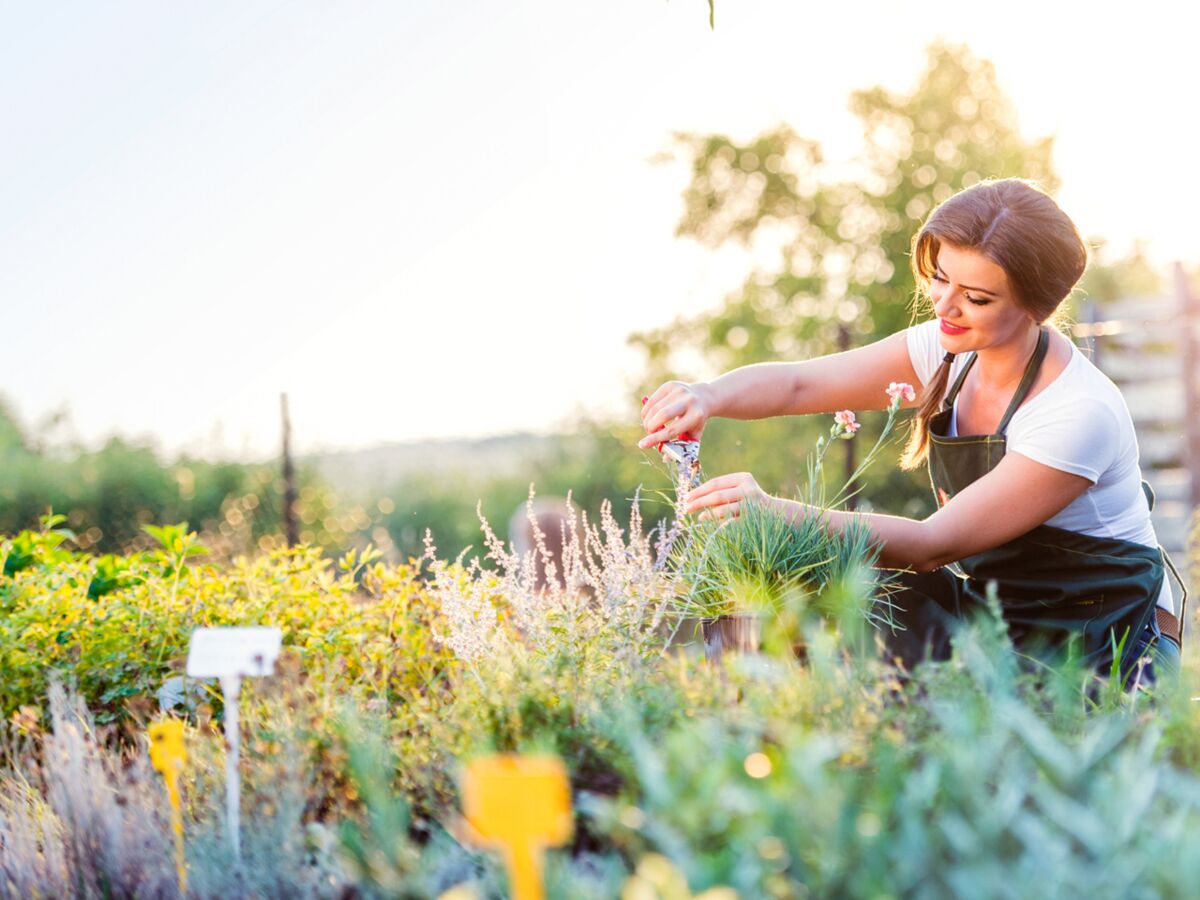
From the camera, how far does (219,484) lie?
8719 millimetres

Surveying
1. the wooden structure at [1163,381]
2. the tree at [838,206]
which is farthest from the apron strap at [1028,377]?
the tree at [838,206]

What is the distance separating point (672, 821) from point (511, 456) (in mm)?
10360

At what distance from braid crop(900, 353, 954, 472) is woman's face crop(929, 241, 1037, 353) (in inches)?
8.6

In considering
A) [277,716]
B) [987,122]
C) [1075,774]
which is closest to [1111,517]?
[1075,774]

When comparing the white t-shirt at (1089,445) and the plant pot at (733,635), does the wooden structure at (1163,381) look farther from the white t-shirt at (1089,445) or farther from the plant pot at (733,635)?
the plant pot at (733,635)

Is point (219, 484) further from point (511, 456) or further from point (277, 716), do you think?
point (277, 716)

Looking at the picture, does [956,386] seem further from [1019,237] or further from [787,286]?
[787,286]

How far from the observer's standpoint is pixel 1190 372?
860 centimetres

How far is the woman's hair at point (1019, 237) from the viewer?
262cm

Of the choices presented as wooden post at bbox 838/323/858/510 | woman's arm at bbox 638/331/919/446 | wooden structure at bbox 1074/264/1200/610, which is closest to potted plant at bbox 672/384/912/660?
woman's arm at bbox 638/331/919/446

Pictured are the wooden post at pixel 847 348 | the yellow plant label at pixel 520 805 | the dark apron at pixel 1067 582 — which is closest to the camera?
the yellow plant label at pixel 520 805

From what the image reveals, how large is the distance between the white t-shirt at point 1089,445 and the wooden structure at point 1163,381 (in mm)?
5911

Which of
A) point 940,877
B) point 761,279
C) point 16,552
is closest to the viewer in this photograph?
point 940,877

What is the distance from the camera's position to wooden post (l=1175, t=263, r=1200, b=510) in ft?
27.7
